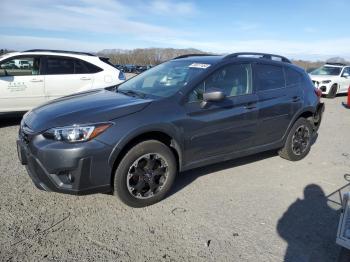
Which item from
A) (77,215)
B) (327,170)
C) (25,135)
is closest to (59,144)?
(25,135)

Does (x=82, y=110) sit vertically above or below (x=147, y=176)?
above

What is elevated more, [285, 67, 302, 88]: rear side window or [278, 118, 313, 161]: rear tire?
[285, 67, 302, 88]: rear side window

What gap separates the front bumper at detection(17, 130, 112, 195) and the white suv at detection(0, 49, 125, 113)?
446 centimetres

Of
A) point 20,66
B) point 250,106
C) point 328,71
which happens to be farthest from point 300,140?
point 328,71

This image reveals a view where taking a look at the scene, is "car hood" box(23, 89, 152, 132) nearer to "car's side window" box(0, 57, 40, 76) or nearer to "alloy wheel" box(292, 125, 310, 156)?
"alloy wheel" box(292, 125, 310, 156)

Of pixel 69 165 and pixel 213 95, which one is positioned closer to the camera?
pixel 69 165

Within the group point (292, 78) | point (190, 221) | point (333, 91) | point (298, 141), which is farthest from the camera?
point (333, 91)

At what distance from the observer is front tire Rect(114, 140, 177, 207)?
3627mm

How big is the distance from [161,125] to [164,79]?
1.07 meters

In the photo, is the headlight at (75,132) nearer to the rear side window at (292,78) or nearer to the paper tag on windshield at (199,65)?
the paper tag on windshield at (199,65)

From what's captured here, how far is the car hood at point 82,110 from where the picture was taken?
3.49 m

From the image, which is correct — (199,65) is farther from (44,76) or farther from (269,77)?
(44,76)

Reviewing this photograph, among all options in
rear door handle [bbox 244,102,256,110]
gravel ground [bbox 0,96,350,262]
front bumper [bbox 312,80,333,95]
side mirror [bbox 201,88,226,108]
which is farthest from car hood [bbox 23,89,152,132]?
front bumper [bbox 312,80,333,95]

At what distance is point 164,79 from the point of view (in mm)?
4641
